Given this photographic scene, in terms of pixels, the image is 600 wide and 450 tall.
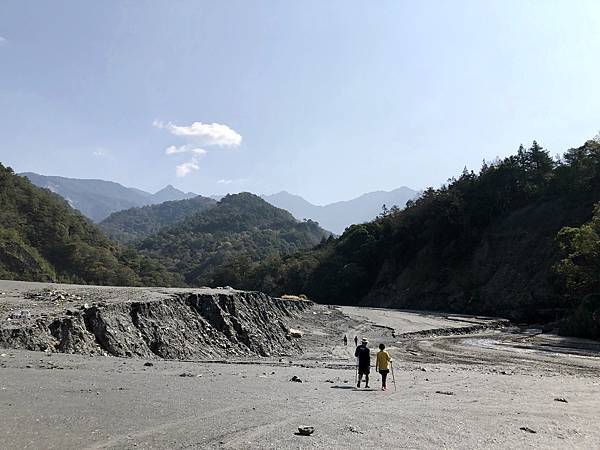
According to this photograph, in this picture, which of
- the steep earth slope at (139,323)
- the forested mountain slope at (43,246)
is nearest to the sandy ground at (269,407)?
the steep earth slope at (139,323)

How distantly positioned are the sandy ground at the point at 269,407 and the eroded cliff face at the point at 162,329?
79.4 inches

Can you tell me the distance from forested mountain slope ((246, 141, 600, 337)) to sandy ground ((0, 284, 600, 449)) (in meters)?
42.8

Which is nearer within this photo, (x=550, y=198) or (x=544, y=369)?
(x=544, y=369)

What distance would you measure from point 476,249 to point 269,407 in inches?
3127

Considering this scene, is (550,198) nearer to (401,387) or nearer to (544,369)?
(544,369)

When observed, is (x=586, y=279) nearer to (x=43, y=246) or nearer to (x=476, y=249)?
(x=476, y=249)

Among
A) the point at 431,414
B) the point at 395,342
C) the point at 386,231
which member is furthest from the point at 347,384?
the point at 386,231

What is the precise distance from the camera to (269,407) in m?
12.0

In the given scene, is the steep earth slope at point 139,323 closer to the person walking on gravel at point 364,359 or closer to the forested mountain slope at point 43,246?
the person walking on gravel at point 364,359

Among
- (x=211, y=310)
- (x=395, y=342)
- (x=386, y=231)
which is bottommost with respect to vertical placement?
(x=395, y=342)

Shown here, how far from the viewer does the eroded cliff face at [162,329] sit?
19453 mm

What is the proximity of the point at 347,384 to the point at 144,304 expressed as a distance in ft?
38.5

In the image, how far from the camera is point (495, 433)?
10.6 metres

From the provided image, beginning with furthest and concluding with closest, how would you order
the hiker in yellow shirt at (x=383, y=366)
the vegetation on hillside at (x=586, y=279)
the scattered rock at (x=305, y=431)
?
the vegetation on hillside at (x=586, y=279) → the hiker in yellow shirt at (x=383, y=366) → the scattered rock at (x=305, y=431)
